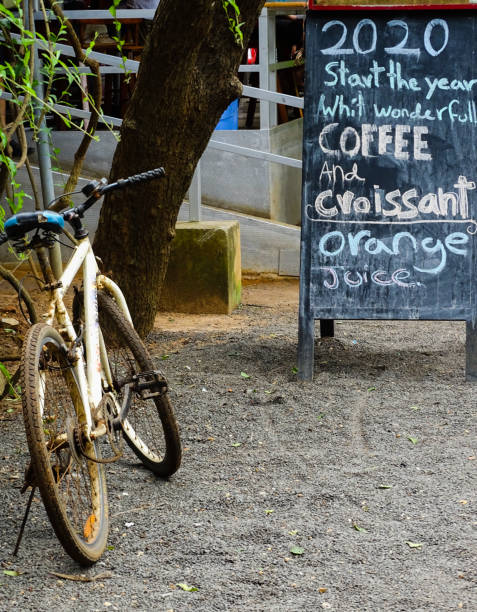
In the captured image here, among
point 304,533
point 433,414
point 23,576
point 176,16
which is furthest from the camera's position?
point 176,16

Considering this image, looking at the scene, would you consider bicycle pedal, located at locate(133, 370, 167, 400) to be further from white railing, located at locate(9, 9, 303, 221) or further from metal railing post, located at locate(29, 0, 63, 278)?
white railing, located at locate(9, 9, 303, 221)

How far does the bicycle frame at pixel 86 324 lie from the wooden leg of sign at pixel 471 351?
2317 millimetres

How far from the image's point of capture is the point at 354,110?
4734mm

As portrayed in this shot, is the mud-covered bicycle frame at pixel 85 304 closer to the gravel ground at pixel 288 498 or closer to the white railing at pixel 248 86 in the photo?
the gravel ground at pixel 288 498

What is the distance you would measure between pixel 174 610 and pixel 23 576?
0.54 metres

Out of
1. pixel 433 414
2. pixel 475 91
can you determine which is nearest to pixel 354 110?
pixel 475 91

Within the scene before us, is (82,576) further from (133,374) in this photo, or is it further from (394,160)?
(394,160)

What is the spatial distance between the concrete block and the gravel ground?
1057 millimetres

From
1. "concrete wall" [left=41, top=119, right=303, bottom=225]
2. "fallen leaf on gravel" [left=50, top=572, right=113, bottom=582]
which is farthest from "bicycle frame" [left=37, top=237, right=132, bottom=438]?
"concrete wall" [left=41, top=119, right=303, bottom=225]

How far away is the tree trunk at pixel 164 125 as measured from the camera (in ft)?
15.7

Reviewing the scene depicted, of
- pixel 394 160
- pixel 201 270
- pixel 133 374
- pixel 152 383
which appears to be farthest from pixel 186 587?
pixel 201 270

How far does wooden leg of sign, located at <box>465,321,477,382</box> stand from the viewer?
4.78 m

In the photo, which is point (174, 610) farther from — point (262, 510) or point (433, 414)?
point (433, 414)

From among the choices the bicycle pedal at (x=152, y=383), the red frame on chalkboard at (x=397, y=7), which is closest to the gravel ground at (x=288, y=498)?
the bicycle pedal at (x=152, y=383)
